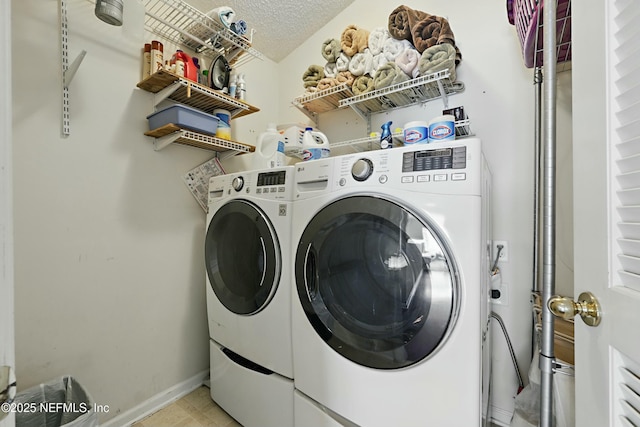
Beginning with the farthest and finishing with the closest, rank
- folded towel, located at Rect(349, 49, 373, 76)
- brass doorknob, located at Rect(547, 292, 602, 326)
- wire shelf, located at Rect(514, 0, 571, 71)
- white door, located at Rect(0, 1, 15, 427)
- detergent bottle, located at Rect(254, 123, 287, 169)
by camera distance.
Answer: detergent bottle, located at Rect(254, 123, 287, 169) → folded towel, located at Rect(349, 49, 373, 76) → wire shelf, located at Rect(514, 0, 571, 71) → brass doorknob, located at Rect(547, 292, 602, 326) → white door, located at Rect(0, 1, 15, 427)

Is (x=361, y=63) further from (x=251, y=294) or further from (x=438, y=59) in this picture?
(x=251, y=294)

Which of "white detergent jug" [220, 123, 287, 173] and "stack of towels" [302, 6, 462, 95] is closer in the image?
"stack of towels" [302, 6, 462, 95]

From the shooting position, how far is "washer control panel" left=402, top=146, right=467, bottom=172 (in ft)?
2.45

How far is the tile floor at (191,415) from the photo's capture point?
1327mm

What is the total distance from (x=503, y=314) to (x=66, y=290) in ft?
6.41

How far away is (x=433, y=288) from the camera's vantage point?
0.76m

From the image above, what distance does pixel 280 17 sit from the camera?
69.6 inches

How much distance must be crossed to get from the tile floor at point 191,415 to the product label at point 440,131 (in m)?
→ 1.60

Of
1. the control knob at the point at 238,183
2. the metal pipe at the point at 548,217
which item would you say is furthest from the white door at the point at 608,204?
the control knob at the point at 238,183

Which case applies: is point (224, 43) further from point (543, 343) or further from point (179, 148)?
point (543, 343)

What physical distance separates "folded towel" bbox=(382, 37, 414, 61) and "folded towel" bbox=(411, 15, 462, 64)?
53 mm

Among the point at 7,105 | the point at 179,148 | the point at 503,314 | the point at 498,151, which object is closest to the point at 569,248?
the point at 503,314

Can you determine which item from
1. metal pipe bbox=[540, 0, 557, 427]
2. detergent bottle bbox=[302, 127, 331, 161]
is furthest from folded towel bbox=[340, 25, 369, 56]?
metal pipe bbox=[540, 0, 557, 427]

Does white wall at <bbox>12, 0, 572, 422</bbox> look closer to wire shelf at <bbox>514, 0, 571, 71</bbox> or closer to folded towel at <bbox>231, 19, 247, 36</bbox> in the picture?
wire shelf at <bbox>514, 0, 571, 71</bbox>
